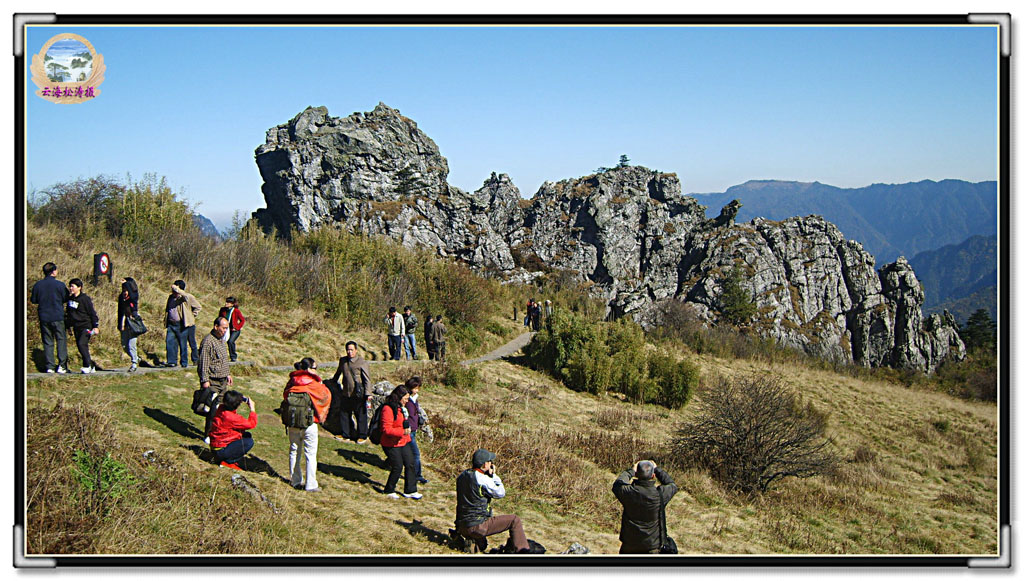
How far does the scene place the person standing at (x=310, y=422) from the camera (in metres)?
6.74

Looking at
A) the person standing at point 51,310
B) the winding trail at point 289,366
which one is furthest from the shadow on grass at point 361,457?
the person standing at point 51,310

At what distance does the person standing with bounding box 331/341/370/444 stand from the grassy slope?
311 mm

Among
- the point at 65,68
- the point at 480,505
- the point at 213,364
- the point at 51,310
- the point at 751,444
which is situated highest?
the point at 65,68

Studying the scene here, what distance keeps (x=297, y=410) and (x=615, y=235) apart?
66716mm

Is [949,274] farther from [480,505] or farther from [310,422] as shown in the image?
[310,422]

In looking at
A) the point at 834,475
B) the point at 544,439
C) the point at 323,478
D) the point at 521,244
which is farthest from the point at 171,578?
the point at 521,244

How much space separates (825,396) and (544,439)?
1835cm

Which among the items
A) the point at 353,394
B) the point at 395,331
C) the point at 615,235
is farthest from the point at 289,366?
the point at 615,235

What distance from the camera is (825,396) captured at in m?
25.6

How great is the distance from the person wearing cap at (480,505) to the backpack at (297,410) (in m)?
2.10

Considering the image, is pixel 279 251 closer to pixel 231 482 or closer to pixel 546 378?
pixel 546 378

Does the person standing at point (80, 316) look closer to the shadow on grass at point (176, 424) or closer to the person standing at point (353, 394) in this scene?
the shadow on grass at point (176, 424)

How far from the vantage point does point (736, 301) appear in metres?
60.1

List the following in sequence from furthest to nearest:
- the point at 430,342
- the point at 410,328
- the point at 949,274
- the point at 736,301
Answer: the point at 949,274 < the point at 736,301 < the point at 430,342 < the point at 410,328
